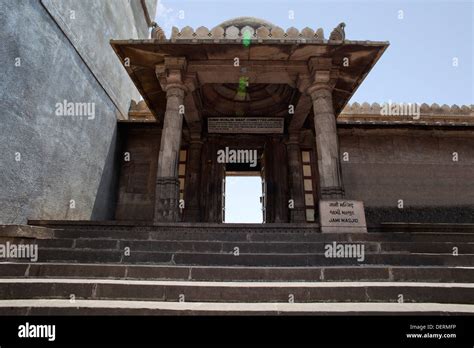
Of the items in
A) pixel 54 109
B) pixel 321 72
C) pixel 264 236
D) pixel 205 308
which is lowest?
pixel 205 308

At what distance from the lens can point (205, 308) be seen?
247 cm

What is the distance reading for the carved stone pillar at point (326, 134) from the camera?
20.4ft

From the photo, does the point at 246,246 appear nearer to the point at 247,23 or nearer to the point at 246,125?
the point at 246,125

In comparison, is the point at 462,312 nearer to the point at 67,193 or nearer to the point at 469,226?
the point at 469,226

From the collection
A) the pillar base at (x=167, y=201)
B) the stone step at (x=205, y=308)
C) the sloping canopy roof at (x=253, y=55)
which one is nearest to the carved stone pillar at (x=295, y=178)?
the sloping canopy roof at (x=253, y=55)

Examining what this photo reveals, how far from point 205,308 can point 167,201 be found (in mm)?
3895

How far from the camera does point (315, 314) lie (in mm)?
2367

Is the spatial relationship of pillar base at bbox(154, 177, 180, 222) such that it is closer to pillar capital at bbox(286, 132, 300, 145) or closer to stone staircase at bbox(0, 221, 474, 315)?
stone staircase at bbox(0, 221, 474, 315)

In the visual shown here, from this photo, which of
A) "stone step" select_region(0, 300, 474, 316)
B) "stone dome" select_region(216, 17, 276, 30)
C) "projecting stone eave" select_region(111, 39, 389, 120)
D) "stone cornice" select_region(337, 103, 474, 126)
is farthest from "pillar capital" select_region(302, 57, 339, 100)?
"stone step" select_region(0, 300, 474, 316)

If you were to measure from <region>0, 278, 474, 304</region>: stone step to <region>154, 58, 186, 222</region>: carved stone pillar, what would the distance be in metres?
3.07

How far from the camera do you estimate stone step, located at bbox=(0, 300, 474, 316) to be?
2.38m

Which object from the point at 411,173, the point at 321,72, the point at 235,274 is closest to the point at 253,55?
the point at 321,72

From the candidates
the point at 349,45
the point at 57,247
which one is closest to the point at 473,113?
the point at 349,45

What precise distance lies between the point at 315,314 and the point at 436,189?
9.77 m
